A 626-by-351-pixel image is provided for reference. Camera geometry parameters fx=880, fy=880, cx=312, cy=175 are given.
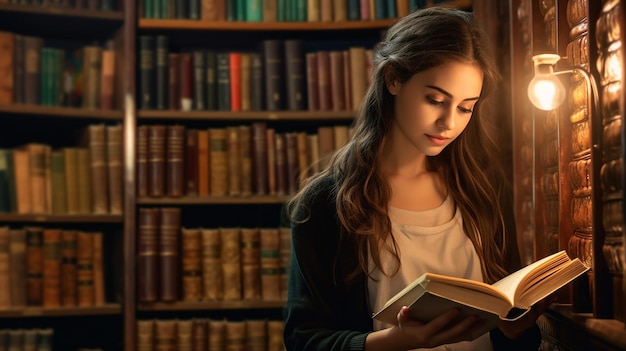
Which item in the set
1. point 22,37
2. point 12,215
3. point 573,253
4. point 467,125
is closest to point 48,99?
point 22,37

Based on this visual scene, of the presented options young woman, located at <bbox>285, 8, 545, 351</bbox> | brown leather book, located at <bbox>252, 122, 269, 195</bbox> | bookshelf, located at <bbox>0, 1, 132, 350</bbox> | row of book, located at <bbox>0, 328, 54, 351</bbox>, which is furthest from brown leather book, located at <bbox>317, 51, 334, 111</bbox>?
young woman, located at <bbox>285, 8, 545, 351</bbox>

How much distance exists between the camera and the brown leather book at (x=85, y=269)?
9.88 ft

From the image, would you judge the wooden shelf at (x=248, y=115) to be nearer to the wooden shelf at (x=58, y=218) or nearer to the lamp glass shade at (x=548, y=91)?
the wooden shelf at (x=58, y=218)

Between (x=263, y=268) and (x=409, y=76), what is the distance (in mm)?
1573

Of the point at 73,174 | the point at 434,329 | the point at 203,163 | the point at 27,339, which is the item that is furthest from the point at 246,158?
the point at 434,329

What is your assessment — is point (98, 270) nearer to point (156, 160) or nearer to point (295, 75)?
point (156, 160)

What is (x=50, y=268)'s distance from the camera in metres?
2.98

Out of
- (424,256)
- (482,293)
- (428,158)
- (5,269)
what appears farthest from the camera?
(5,269)

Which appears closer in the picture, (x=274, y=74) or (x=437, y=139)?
(x=437, y=139)

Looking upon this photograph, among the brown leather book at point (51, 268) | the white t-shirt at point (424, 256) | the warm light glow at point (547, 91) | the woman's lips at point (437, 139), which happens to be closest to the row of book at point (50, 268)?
the brown leather book at point (51, 268)

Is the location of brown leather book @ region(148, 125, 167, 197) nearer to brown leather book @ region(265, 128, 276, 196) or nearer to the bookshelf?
the bookshelf

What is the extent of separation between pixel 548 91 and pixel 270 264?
5.51 ft

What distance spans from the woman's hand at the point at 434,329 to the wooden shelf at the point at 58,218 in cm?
177

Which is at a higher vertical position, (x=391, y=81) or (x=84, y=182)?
(x=391, y=81)
